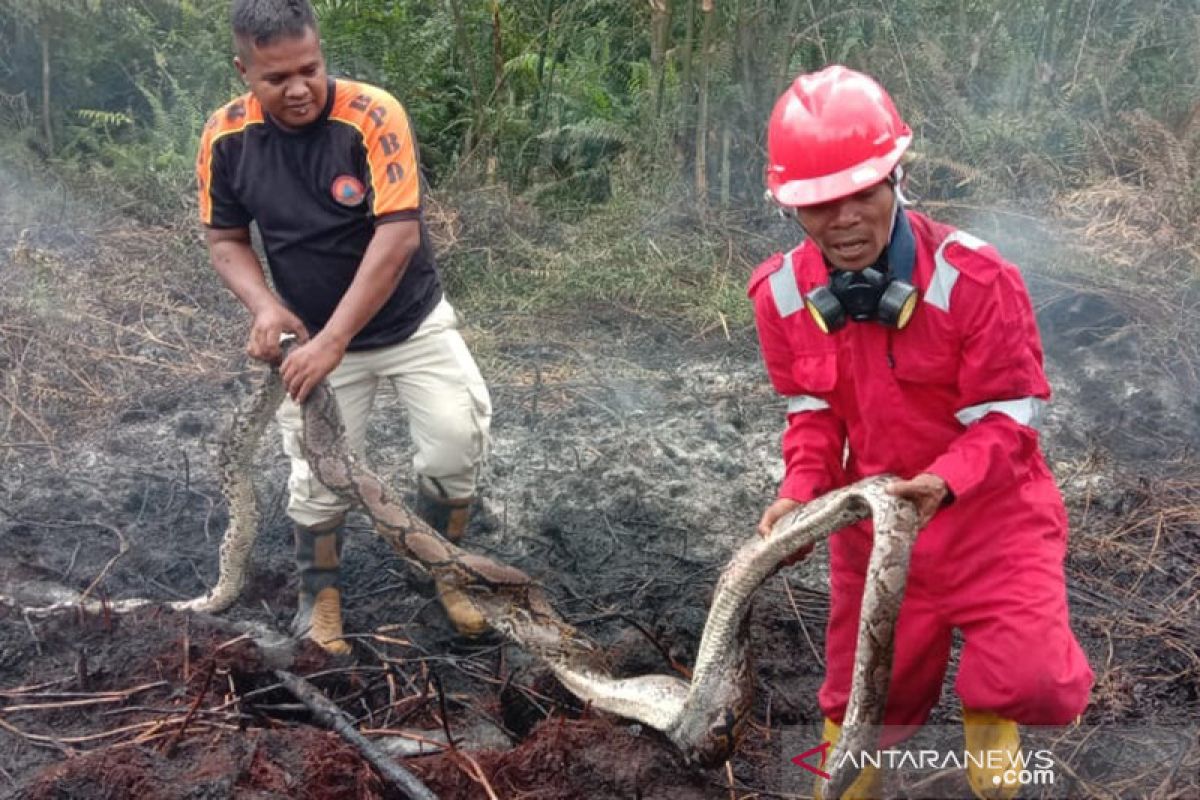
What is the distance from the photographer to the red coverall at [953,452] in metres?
2.98

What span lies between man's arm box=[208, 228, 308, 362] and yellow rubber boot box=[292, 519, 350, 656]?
77 cm

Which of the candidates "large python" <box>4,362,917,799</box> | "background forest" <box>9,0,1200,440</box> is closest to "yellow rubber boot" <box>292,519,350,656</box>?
"large python" <box>4,362,917,799</box>

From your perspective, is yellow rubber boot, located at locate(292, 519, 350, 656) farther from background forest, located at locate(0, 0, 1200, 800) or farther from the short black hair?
the short black hair

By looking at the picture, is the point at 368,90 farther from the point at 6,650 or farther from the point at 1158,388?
the point at 1158,388

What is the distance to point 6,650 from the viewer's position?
4199 millimetres

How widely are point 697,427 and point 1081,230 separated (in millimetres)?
3439

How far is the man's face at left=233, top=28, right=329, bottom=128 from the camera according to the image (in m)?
3.90

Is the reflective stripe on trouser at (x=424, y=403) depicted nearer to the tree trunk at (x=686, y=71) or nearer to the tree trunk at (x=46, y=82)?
the tree trunk at (x=686, y=71)

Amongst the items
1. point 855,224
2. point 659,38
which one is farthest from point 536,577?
point 659,38

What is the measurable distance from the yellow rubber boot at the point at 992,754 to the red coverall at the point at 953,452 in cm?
11

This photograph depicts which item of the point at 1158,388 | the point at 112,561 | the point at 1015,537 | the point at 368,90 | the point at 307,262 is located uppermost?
the point at 368,90

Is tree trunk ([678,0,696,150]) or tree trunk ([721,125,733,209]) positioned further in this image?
tree trunk ([721,125,733,209])

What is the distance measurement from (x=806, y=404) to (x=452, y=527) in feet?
5.94

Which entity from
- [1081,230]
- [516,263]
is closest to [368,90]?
[516,263]
